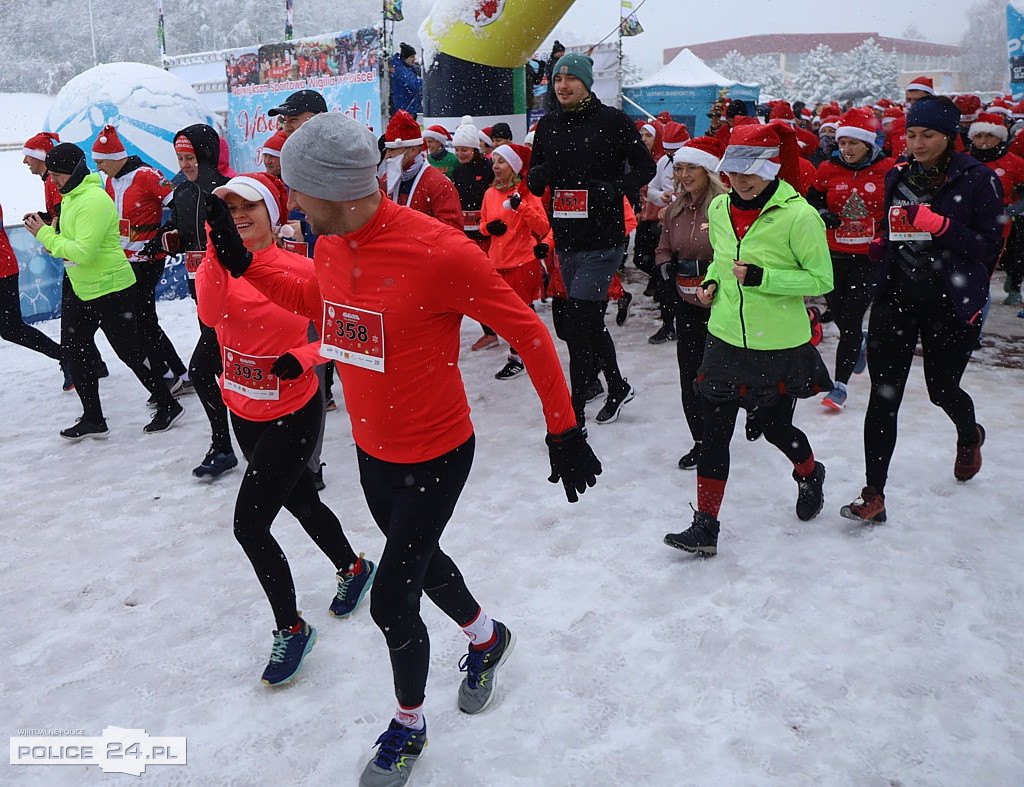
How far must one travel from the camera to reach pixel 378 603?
2516 millimetres

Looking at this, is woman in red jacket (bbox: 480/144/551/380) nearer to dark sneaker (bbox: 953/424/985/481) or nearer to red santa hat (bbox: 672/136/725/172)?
red santa hat (bbox: 672/136/725/172)

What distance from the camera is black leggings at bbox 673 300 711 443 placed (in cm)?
484

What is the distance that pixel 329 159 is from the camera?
2211 mm

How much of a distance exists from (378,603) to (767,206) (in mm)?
2558

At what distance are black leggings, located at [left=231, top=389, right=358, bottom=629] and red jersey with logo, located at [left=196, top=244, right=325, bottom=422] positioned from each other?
63 mm

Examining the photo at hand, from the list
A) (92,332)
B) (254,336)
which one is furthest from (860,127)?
(92,332)

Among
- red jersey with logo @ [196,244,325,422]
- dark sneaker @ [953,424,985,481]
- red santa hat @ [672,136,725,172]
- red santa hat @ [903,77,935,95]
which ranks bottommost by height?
dark sneaker @ [953,424,985,481]

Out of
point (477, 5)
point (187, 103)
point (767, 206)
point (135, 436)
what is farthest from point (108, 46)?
point (767, 206)

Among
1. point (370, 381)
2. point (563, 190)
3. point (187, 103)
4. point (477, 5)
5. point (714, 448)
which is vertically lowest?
point (714, 448)

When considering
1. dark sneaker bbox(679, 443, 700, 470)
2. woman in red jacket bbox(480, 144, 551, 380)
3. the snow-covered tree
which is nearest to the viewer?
dark sneaker bbox(679, 443, 700, 470)

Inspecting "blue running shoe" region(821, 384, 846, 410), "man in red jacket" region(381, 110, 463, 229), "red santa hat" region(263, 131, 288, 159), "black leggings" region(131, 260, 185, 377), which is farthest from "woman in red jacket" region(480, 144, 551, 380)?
"black leggings" region(131, 260, 185, 377)

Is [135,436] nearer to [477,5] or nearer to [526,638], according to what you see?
[526,638]

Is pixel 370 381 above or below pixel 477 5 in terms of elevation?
below

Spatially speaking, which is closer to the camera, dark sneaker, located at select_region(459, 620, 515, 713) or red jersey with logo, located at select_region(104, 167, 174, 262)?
dark sneaker, located at select_region(459, 620, 515, 713)
